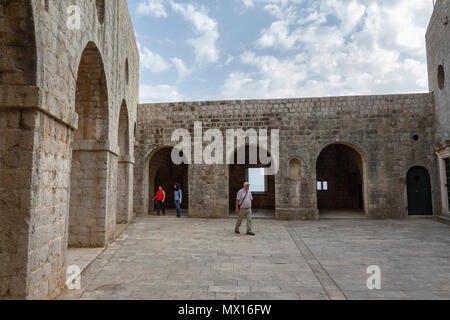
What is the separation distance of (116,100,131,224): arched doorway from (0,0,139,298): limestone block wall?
5.65 m

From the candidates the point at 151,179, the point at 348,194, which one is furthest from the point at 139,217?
the point at 348,194

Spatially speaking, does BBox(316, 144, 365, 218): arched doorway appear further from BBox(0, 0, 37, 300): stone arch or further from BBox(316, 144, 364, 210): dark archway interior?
BBox(0, 0, 37, 300): stone arch

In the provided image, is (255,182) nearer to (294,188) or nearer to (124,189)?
(294,188)

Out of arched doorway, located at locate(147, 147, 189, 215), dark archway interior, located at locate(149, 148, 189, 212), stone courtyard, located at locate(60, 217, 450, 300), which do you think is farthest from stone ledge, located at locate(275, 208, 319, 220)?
dark archway interior, located at locate(149, 148, 189, 212)

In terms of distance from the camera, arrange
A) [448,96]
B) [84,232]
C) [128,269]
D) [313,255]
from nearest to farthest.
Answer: [128,269], [313,255], [84,232], [448,96]

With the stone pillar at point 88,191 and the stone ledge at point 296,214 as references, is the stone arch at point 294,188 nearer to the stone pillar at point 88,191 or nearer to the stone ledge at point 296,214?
the stone ledge at point 296,214

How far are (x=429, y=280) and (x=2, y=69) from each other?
6465 millimetres

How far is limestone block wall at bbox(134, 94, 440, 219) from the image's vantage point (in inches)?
435

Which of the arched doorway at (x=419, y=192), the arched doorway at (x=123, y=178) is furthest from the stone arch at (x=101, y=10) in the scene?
the arched doorway at (x=419, y=192)

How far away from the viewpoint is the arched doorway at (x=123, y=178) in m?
9.72

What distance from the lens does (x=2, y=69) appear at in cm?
315

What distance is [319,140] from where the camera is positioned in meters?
11.4
